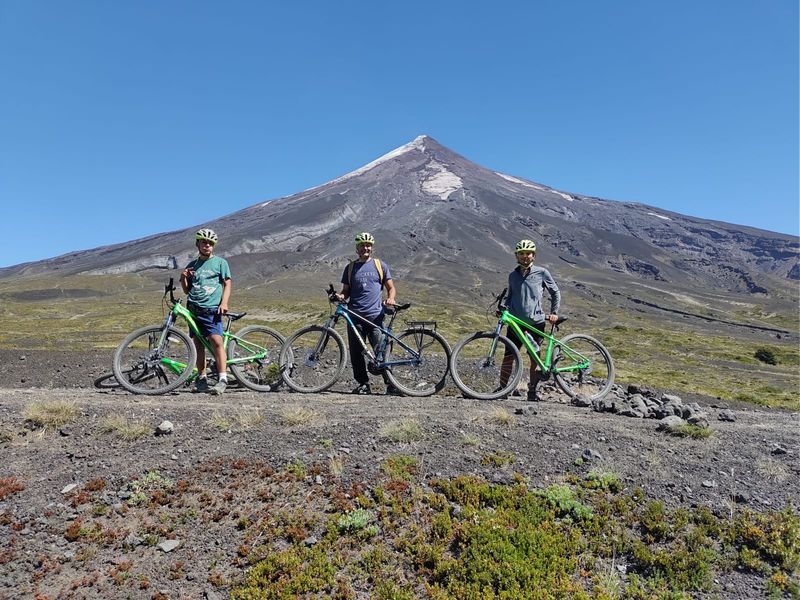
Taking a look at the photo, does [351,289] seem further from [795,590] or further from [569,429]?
[795,590]

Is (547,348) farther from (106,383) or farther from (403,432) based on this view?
(106,383)

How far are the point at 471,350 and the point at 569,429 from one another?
A: 6.83ft

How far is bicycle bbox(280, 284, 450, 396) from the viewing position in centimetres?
756

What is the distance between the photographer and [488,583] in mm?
3643

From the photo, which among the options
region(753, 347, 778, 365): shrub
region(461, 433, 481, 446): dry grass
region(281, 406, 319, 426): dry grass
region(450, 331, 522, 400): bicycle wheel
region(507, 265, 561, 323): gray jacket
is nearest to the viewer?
region(461, 433, 481, 446): dry grass

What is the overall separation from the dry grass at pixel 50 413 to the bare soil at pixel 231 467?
9 centimetres

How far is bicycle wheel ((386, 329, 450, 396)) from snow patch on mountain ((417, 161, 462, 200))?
160676mm

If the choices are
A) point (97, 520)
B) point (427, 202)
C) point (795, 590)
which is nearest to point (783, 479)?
point (795, 590)

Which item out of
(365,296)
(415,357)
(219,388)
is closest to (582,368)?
(415,357)

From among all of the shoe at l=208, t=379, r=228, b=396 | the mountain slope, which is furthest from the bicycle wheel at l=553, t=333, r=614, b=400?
the mountain slope

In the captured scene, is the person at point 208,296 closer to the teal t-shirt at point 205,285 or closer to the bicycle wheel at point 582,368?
the teal t-shirt at point 205,285

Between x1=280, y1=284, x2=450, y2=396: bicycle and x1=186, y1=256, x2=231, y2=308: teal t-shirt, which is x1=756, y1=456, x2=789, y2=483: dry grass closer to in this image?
x1=280, y1=284, x2=450, y2=396: bicycle

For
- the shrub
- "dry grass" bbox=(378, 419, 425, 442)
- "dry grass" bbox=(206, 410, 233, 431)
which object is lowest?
the shrub

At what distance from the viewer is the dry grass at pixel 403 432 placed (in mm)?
5293
